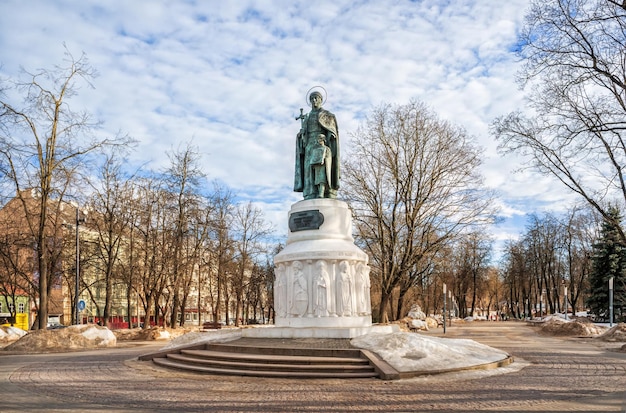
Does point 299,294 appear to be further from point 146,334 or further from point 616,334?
point 616,334

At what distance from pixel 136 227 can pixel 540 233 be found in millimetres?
43019

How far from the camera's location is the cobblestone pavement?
8.30 meters

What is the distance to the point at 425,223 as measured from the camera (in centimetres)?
3073

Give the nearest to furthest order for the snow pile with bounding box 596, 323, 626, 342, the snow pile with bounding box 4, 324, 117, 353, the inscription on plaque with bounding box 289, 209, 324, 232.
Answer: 1. the inscription on plaque with bounding box 289, 209, 324, 232
2. the snow pile with bounding box 4, 324, 117, 353
3. the snow pile with bounding box 596, 323, 626, 342

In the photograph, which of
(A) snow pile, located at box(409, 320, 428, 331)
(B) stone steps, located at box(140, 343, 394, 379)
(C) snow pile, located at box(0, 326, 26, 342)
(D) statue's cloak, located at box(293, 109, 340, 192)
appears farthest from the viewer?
(A) snow pile, located at box(409, 320, 428, 331)

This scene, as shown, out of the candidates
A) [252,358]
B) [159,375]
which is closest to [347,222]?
[252,358]

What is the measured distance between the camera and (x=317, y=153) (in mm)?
17609

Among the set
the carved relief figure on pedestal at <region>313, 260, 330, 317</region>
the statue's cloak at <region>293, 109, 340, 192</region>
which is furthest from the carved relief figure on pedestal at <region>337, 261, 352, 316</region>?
the statue's cloak at <region>293, 109, 340, 192</region>

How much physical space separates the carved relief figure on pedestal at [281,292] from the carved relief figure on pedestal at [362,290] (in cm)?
205

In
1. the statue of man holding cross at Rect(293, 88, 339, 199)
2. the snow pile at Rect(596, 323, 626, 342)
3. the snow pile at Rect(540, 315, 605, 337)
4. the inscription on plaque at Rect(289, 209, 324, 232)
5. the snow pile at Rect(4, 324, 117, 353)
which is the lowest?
the snow pile at Rect(540, 315, 605, 337)

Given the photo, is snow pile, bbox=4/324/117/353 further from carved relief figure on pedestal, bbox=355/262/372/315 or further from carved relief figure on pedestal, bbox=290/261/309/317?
carved relief figure on pedestal, bbox=355/262/372/315

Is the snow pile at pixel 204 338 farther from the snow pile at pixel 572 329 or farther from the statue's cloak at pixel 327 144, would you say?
the snow pile at pixel 572 329

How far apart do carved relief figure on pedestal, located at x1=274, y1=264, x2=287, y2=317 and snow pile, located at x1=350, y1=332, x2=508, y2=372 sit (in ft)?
9.64

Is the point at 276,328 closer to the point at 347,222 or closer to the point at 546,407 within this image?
the point at 347,222
